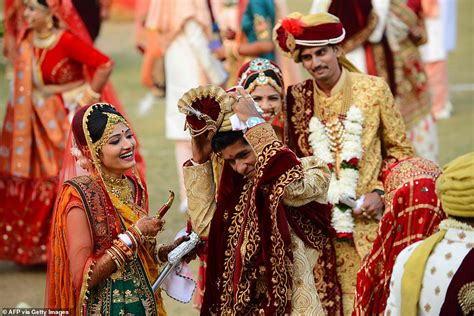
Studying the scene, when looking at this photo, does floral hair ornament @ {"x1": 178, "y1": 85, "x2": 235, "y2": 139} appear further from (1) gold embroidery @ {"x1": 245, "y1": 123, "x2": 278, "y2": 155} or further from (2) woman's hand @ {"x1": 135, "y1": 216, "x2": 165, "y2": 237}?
(2) woman's hand @ {"x1": 135, "y1": 216, "x2": 165, "y2": 237}

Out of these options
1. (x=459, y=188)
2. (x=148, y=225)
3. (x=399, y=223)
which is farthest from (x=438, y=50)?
(x=459, y=188)

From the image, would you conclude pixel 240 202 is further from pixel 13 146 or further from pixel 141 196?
pixel 13 146

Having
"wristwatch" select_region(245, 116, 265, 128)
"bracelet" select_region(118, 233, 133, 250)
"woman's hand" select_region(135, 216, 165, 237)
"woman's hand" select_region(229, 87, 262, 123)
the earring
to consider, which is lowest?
"bracelet" select_region(118, 233, 133, 250)

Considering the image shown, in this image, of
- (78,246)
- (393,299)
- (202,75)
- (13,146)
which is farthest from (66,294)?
(202,75)

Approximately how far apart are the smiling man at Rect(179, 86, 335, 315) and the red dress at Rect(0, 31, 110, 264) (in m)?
3.42

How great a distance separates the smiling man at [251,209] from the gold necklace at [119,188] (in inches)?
12.0

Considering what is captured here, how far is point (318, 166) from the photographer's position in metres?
4.56

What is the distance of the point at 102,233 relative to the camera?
181 inches

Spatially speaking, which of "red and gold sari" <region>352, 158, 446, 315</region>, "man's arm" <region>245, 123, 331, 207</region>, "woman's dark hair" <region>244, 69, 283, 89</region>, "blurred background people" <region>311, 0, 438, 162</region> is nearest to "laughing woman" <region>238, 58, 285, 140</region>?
"woman's dark hair" <region>244, 69, 283, 89</region>

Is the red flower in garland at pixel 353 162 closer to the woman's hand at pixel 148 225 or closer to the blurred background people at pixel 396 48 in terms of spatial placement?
the woman's hand at pixel 148 225

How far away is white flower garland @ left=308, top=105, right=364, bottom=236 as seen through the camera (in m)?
5.61

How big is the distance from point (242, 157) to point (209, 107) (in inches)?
10.1

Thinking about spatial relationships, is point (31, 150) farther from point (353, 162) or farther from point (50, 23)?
point (353, 162)

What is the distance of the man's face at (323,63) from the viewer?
18.9ft
